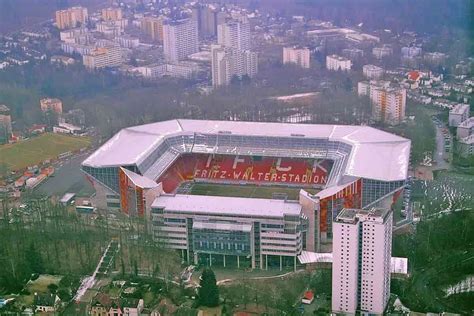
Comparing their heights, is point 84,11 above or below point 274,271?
above

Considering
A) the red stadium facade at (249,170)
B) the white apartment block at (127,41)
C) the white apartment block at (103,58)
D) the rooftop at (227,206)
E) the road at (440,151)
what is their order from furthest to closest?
the white apartment block at (127,41)
the white apartment block at (103,58)
the road at (440,151)
the red stadium facade at (249,170)
the rooftop at (227,206)

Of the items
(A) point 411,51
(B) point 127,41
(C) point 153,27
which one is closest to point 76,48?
(B) point 127,41

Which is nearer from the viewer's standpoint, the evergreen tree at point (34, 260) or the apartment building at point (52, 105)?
the evergreen tree at point (34, 260)

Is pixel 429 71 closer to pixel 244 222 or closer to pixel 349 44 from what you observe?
pixel 349 44

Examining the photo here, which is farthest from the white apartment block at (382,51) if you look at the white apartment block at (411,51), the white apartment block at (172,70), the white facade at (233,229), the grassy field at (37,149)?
the white facade at (233,229)

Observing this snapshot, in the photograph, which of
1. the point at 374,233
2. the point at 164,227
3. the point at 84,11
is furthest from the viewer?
the point at 84,11

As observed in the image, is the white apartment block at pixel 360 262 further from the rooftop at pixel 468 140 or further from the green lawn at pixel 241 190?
the rooftop at pixel 468 140

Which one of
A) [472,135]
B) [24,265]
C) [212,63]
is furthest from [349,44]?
[24,265]

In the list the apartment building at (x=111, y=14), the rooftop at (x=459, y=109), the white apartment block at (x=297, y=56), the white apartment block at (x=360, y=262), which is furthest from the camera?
the apartment building at (x=111, y=14)
